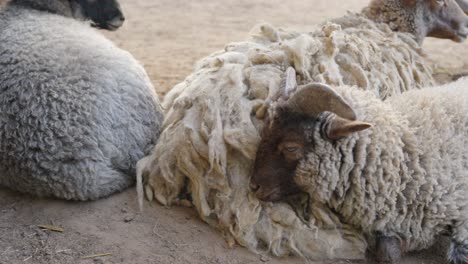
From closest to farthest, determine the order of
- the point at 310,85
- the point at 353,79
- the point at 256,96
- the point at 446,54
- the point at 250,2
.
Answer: the point at 310,85
the point at 256,96
the point at 353,79
the point at 446,54
the point at 250,2

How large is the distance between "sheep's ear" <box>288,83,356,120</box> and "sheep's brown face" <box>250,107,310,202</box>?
8cm

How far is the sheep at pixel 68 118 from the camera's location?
4.84 metres

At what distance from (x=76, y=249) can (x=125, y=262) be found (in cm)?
40

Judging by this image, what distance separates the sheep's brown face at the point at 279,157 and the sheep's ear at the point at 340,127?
0.17 metres

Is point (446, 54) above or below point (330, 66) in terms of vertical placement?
below

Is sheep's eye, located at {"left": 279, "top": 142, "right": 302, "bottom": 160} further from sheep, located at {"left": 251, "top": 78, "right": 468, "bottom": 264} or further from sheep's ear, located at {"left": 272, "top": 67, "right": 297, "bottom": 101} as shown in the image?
sheep's ear, located at {"left": 272, "top": 67, "right": 297, "bottom": 101}

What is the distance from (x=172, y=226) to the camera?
185 inches

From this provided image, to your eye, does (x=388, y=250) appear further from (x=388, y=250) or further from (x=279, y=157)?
(x=279, y=157)

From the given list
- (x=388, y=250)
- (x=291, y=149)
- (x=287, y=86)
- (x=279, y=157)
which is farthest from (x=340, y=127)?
(x=388, y=250)

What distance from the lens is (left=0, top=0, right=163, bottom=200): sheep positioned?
484 cm

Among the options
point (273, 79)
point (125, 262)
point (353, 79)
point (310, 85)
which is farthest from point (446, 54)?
point (125, 262)

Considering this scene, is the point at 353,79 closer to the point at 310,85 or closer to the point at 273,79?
the point at 273,79

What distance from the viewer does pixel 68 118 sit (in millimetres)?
4852

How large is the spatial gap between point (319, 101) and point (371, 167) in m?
0.58
